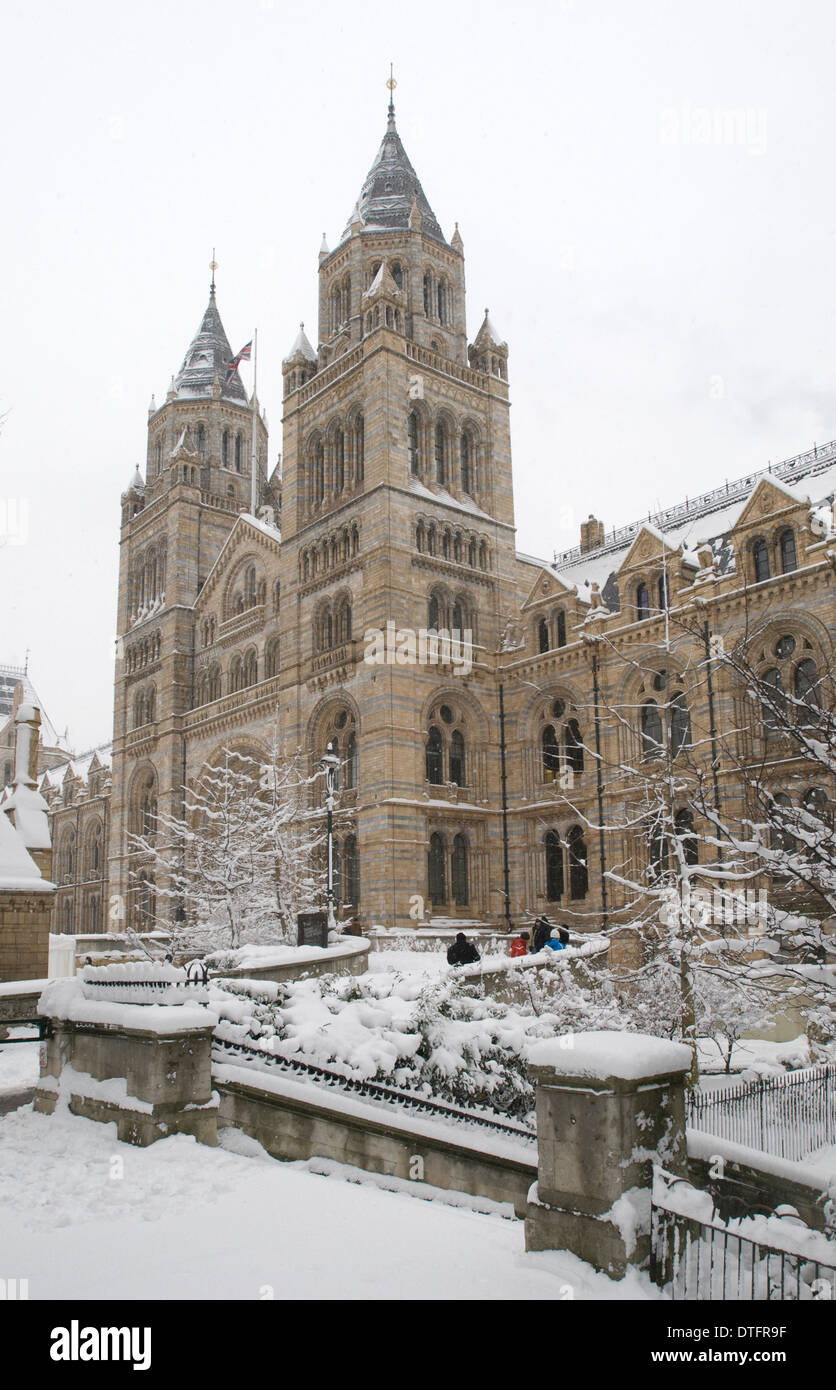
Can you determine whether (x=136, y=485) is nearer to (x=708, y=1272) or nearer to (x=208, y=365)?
(x=208, y=365)

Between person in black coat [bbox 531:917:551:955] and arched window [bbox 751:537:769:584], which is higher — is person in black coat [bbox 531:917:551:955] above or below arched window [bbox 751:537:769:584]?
below

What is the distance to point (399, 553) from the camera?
34781 millimetres

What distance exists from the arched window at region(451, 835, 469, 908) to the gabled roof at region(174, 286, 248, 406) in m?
29.0

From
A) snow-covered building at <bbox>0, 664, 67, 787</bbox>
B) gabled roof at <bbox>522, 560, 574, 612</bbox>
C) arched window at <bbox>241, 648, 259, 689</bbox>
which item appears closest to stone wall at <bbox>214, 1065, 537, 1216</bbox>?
gabled roof at <bbox>522, 560, 574, 612</bbox>

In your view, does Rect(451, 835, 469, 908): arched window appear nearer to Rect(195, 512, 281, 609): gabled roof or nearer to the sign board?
the sign board

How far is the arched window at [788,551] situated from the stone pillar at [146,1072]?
22.9 metres

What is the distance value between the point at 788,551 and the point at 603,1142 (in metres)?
25.0

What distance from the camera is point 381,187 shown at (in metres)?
42.0

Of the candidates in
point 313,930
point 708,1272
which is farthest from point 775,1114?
point 313,930

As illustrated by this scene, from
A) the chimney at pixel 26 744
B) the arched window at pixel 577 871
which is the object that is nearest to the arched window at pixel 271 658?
the arched window at pixel 577 871

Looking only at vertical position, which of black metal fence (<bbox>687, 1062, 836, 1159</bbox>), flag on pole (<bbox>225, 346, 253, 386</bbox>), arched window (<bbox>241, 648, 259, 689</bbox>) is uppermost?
flag on pole (<bbox>225, 346, 253, 386</bbox>)

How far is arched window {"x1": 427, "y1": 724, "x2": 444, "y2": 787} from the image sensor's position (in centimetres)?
3509
